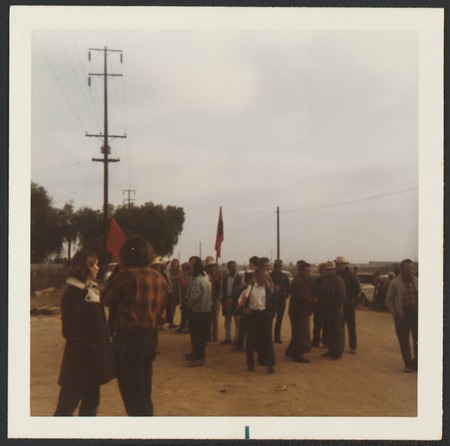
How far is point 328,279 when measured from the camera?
546 centimetres

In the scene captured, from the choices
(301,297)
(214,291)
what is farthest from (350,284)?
(214,291)

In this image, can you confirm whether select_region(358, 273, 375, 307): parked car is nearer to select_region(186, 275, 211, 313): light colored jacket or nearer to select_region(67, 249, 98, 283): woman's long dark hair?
select_region(186, 275, 211, 313): light colored jacket

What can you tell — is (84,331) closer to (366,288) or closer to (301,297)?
(301,297)

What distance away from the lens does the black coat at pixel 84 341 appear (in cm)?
386

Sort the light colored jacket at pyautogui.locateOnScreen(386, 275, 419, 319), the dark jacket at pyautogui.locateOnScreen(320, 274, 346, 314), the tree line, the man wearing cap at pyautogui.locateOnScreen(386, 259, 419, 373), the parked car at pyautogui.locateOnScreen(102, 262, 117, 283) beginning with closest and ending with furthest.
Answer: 1. the parked car at pyautogui.locateOnScreen(102, 262, 117, 283)
2. the tree line
3. the man wearing cap at pyautogui.locateOnScreen(386, 259, 419, 373)
4. the light colored jacket at pyautogui.locateOnScreen(386, 275, 419, 319)
5. the dark jacket at pyautogui.locateOnScreen(320, 274, 346, 314)

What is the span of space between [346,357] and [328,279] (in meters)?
0.75

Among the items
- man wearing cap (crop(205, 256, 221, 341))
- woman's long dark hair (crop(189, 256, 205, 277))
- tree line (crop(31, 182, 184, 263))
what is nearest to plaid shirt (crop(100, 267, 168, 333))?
tree line (crop(31, 182, 184, 263))

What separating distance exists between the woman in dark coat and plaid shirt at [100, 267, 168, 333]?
92mm

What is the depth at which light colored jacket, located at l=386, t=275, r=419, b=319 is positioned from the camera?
4.91 m

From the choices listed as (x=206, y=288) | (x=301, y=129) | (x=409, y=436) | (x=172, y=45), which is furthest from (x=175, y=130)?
(x=409, y=436)

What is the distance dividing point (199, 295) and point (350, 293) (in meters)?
1.59

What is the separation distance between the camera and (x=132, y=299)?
392 cm

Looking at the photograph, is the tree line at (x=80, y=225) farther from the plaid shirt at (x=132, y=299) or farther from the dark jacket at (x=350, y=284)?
the dark jacket at (x=350, y=284)

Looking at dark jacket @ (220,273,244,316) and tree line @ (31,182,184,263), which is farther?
dark jacket @ (220,273,244,316)
